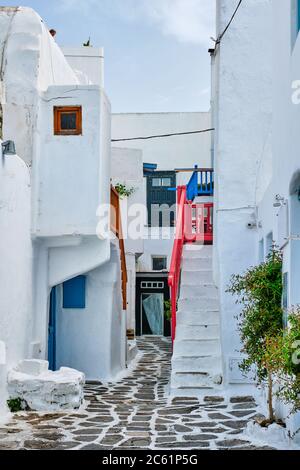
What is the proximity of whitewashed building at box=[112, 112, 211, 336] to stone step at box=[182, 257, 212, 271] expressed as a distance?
795 centimetres

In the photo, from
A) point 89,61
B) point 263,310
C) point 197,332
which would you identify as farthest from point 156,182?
point 263,310

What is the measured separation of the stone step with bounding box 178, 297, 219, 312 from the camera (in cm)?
1283

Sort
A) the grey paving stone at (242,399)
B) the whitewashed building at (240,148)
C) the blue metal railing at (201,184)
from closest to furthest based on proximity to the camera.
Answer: the grey paving stone at (242,399)
the whitewashed building at (240,148)
the blue metal railing at (201,184)

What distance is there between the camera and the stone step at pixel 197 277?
44.9 ft

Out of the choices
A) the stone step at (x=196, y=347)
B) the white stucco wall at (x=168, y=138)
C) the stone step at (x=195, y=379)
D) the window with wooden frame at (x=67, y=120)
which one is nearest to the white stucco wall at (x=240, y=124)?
the stone step at (x=196, y=347)

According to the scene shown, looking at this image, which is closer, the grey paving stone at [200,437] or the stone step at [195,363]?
the grey paving stone at [200,437]

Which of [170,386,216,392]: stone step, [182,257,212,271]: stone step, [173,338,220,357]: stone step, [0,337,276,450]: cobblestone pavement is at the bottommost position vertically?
[0,337,276,450]: cobblestone pavement

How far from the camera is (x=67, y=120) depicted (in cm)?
1161

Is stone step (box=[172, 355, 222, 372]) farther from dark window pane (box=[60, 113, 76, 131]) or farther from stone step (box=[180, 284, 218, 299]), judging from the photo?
dark window pane (box=[60, 113, 76, 131])

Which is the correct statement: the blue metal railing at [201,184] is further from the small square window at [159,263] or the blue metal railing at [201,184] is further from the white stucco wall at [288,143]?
the small square window at [159,263]

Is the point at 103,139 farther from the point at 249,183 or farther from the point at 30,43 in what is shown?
the point at 249,183

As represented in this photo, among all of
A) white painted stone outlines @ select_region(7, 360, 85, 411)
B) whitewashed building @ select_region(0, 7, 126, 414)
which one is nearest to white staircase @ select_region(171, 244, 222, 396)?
white painted stone outlines @ select_region(7, 360, 85, 411)

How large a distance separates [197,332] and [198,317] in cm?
42

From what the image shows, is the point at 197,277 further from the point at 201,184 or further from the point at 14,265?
the point at 14,265
